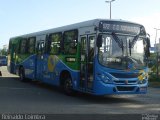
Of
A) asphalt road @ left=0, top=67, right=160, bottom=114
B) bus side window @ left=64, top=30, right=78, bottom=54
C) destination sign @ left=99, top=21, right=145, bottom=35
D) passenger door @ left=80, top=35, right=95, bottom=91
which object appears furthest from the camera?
bus side window @ left=64, top=30, right=78, bottom=54

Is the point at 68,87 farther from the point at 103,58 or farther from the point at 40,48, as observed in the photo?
the point at 40,48

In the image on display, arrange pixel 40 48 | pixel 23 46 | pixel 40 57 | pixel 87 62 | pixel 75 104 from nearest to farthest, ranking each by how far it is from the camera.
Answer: pixel 75 104 < pixel 87 62 < pixel 40 57 < pixel 40 48 < pixel 23 46

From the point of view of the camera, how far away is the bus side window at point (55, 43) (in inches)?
709

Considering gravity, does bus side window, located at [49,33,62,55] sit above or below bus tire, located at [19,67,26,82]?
above

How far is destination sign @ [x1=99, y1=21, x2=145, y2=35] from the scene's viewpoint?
47.9 ft

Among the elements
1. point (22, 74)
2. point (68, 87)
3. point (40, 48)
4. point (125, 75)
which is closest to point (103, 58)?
point (125, 75)

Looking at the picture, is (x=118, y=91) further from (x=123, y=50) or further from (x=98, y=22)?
(x=98, y=22)

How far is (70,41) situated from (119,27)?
2684mm

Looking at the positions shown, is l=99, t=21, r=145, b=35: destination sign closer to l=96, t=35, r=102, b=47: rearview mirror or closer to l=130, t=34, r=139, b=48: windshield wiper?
l=130, t=34, r=139, b=48: windshield wiper

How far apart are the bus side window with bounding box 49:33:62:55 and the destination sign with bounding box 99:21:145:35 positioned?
376 cm

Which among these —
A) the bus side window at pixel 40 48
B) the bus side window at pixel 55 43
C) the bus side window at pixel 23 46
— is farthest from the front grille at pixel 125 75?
the bus side window at pixel 23 46

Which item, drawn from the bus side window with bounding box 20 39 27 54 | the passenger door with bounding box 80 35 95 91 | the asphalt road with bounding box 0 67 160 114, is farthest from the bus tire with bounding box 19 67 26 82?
the passenger door with bounding box 80 35 95 91

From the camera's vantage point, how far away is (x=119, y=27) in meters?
14.9

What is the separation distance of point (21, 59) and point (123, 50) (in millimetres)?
11458
